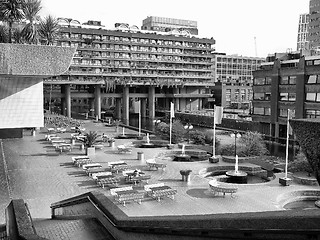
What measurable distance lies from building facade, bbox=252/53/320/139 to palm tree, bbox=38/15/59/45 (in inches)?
1419

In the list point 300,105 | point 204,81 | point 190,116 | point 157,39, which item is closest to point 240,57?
point 204,81

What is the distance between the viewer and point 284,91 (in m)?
53.5

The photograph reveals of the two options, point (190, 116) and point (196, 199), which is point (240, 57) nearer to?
point (190, 116)

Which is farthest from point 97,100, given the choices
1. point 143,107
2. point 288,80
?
point 288,80

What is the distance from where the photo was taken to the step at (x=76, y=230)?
1032cm

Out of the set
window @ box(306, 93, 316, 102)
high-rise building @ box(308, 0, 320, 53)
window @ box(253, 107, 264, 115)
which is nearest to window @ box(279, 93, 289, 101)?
window @ box(306, 93, 316, 102)

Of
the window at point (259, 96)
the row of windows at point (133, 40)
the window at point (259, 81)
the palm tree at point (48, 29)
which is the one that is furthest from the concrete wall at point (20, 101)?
the row of windows at point (133, 40)

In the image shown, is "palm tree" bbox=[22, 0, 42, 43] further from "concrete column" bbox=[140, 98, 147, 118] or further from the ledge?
"concrete column" bbox=[140, 98, 147, 118]

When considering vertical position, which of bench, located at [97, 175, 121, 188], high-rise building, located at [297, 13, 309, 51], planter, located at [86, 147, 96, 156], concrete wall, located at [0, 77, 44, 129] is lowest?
bench, located at [97, 175, 121, 188]

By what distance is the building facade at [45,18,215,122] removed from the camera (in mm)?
82688

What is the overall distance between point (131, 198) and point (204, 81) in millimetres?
85422

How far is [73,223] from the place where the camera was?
1177 centimetres

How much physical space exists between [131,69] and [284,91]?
43397mm

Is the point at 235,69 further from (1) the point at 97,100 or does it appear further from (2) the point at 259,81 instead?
(2) the point at 259,81
